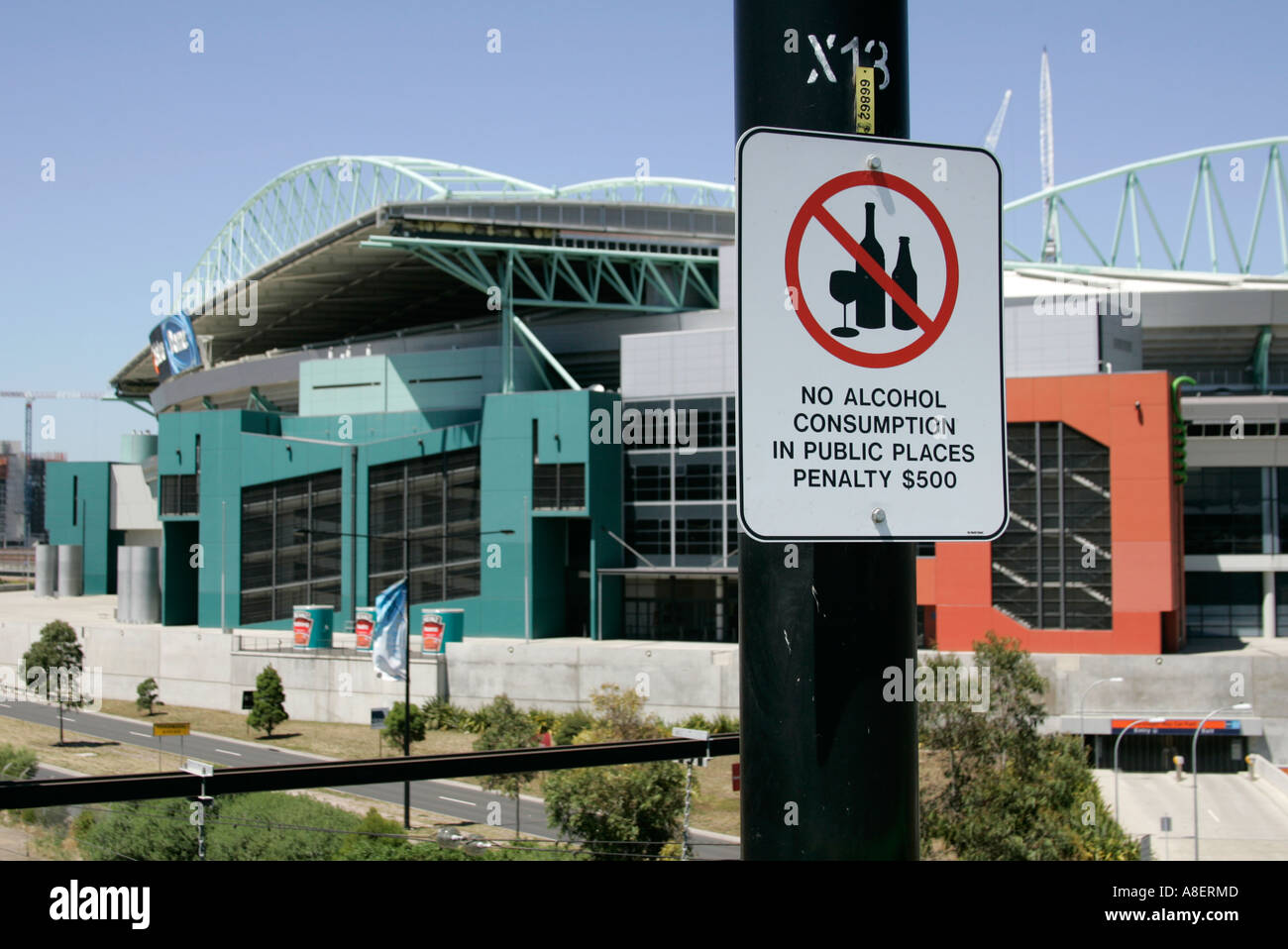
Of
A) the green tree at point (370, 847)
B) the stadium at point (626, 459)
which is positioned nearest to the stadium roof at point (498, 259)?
the stadium at point (626, 459)

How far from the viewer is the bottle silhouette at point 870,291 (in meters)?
2.91

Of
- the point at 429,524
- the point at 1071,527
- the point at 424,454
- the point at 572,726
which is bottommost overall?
the point at 572,726

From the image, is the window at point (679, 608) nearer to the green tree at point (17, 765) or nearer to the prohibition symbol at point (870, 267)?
the green tree at point (17, 765)

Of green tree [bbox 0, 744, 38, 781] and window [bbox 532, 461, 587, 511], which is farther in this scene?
window [bbox 532, 461, 587, 511]

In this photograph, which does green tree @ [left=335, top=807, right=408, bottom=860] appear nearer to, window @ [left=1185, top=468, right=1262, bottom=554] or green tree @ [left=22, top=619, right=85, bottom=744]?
green tree @ [left=22, top=619, right=85, bottom=744]

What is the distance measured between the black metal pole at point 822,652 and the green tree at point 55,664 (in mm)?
61280

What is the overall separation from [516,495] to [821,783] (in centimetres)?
5319

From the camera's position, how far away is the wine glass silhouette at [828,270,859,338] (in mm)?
2900

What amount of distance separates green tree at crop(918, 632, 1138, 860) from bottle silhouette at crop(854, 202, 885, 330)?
26.0 m

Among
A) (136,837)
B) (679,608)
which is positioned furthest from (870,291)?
(679,608)

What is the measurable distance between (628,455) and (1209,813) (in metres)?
28.5

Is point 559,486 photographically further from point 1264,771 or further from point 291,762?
point 1264,771

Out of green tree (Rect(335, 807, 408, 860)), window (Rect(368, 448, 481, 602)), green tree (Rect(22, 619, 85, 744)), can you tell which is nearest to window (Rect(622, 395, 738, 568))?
window (Rect(368, 448, 481, 602))

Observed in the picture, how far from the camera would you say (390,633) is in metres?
46.1
